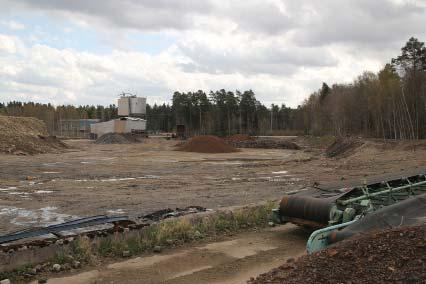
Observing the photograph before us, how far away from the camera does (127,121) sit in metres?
82.9

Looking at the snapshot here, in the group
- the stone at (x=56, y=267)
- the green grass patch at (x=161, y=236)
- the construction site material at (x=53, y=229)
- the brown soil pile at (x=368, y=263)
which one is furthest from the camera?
the construction site material at (x=53, y=229)

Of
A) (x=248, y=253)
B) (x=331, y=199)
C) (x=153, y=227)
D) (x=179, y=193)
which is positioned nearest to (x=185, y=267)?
(x=248, y=253)

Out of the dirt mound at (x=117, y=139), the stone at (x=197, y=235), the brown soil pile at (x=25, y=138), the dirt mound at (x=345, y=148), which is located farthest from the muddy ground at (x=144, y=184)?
the dirt mound at (x=117, y=139)

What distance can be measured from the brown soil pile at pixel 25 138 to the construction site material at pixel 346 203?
121ft

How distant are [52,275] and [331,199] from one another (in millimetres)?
4544

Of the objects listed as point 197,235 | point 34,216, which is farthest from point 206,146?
point 197,235

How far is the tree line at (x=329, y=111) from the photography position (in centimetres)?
5094

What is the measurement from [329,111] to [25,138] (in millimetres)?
52069

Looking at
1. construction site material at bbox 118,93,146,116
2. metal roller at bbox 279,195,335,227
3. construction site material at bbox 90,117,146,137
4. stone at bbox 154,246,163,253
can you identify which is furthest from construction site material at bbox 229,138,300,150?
stone at bbox 154,246,163,253

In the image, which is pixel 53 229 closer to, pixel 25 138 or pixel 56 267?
pixel 56 267

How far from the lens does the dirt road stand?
265 inches

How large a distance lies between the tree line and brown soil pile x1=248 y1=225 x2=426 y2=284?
45.7 meters

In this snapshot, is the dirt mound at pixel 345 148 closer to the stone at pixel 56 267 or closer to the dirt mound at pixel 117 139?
the dirt mound at pixel 117 139

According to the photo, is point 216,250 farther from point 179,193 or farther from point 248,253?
point 179,193
